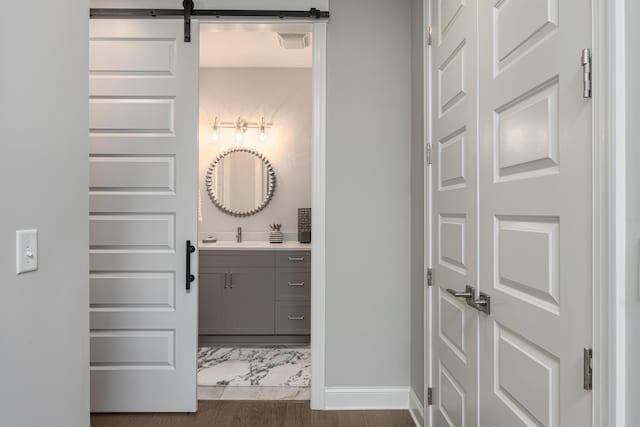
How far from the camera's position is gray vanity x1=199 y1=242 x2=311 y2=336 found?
398 centimetres

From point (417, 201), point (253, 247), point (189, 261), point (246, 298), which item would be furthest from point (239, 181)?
point (417, 201)

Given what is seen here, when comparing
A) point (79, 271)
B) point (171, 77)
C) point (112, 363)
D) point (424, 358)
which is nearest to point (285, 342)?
point (112, 363)

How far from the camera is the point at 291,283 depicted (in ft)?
13.1

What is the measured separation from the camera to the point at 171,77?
2611 millimetres

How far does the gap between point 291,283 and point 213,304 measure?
29.4 inches

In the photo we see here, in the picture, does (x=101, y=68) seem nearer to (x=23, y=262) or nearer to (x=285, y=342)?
(x=23, y=262)

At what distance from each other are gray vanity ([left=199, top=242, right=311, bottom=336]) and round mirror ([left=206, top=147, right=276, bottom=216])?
2.20 ft

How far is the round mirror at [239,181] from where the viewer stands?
454cm

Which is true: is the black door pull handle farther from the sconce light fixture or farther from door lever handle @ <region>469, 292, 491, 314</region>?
the sconce light fixture

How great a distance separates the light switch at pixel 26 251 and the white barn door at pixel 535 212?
51.4 inches

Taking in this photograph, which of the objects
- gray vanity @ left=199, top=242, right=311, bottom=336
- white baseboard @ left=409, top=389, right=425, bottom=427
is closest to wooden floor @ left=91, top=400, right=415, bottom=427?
white baseboard @ left=409, top=389, right=425, bottom=427

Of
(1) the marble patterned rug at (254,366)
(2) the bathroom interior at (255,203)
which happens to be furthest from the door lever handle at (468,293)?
(2) the bathroom interior at (255,203)

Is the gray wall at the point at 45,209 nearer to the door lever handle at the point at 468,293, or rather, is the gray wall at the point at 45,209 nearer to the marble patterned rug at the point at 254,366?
the door lever handle at the point at 468,293

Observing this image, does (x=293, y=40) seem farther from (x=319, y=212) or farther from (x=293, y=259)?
(x=293, y=259)
